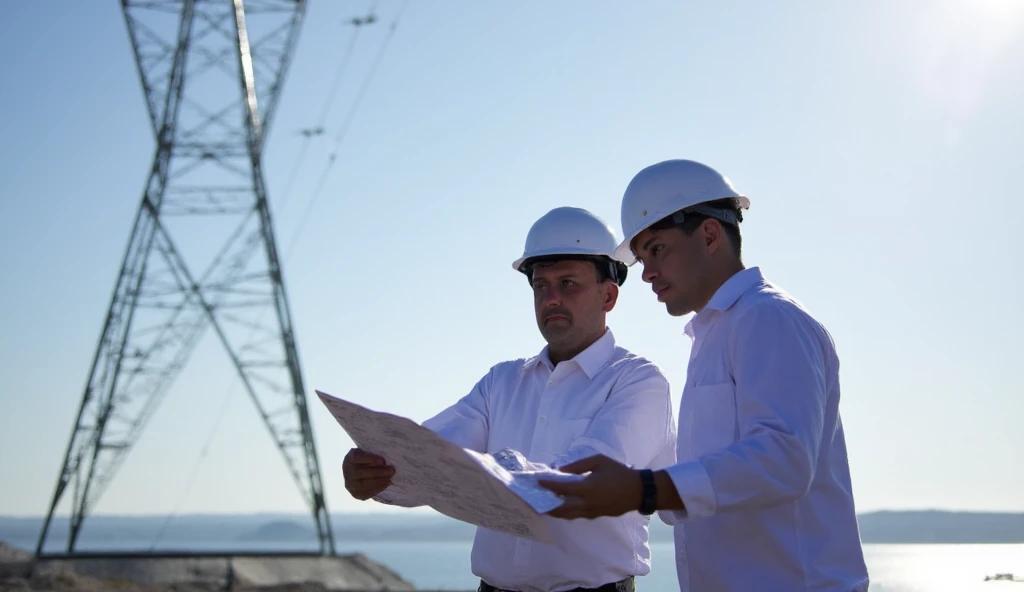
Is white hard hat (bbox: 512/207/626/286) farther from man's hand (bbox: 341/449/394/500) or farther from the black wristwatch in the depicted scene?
the black wristwatch

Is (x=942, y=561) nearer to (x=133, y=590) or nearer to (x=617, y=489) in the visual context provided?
(x=617, y=489)

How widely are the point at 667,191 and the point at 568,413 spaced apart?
1.15m

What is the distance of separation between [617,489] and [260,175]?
58.5ft

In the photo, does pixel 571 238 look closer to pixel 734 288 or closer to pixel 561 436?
pixel 561 436

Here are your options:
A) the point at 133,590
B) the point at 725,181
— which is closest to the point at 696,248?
the point at 725,181

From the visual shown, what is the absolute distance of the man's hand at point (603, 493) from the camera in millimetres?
2506

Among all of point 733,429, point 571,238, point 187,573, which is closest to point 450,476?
point 733,429

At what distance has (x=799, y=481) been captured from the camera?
2.57m

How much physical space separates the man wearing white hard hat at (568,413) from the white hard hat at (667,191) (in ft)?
2.50

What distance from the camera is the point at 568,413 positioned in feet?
13.2

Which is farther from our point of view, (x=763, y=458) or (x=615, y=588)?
(x=615, y=588)

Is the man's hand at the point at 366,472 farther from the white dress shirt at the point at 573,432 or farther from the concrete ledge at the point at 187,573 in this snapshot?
the concrete ledge at the point at 187,573

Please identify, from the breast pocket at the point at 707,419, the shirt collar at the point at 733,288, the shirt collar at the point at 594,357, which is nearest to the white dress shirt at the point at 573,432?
the shirt collar at the point at 594,357

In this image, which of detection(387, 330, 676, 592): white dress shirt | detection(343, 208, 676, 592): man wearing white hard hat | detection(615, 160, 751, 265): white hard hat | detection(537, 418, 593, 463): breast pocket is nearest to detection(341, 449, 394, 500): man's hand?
detection(343, 208, 676, 592): man wearing white hard hat
